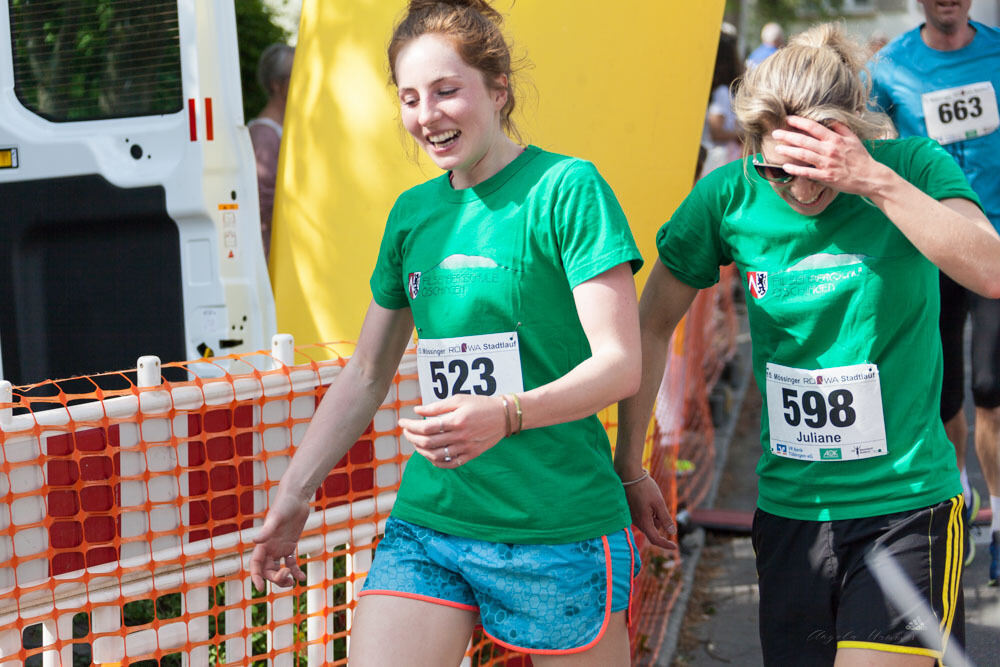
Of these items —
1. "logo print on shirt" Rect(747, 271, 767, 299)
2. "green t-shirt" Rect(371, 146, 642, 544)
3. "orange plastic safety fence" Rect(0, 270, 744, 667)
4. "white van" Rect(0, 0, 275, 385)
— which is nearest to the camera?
"green t-shirt" Rect(371, 146, 642, 544)

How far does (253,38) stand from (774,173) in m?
7.69

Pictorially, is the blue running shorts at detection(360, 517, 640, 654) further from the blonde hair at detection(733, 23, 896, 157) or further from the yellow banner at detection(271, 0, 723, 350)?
the yellow banner at detection(271, 0, 723, 350)

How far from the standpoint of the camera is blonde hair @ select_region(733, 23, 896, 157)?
2230mm

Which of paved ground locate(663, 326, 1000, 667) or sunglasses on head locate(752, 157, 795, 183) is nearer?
sunglasses on head locate(752, 157, 795, 183)

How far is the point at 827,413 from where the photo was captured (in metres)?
2.35

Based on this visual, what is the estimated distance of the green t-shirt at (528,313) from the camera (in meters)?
2.12

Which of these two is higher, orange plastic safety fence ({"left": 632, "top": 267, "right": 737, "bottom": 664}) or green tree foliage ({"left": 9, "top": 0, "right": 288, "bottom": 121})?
green tree foliage ({"left": 9, "top": 0, "right": 288, "bottom": 121})

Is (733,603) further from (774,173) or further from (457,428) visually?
(457,428)

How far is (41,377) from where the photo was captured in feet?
15.6

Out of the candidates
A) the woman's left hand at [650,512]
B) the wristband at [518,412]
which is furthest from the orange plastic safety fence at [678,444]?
the wristband at [518,412]

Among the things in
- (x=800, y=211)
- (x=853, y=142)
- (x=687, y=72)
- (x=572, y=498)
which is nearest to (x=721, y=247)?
(x=800, y=211)

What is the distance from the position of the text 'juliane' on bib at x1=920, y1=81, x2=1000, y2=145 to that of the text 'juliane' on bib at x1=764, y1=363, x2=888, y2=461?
237cm

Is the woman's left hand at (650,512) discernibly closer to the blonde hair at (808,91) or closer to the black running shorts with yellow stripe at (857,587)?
the black running shorts with yellow stripe at (857,587)

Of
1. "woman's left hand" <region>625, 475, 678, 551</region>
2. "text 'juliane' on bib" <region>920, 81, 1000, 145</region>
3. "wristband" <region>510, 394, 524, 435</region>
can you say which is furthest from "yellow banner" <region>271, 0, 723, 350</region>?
"wristband" <region>510, 394, 524, 435</region>
